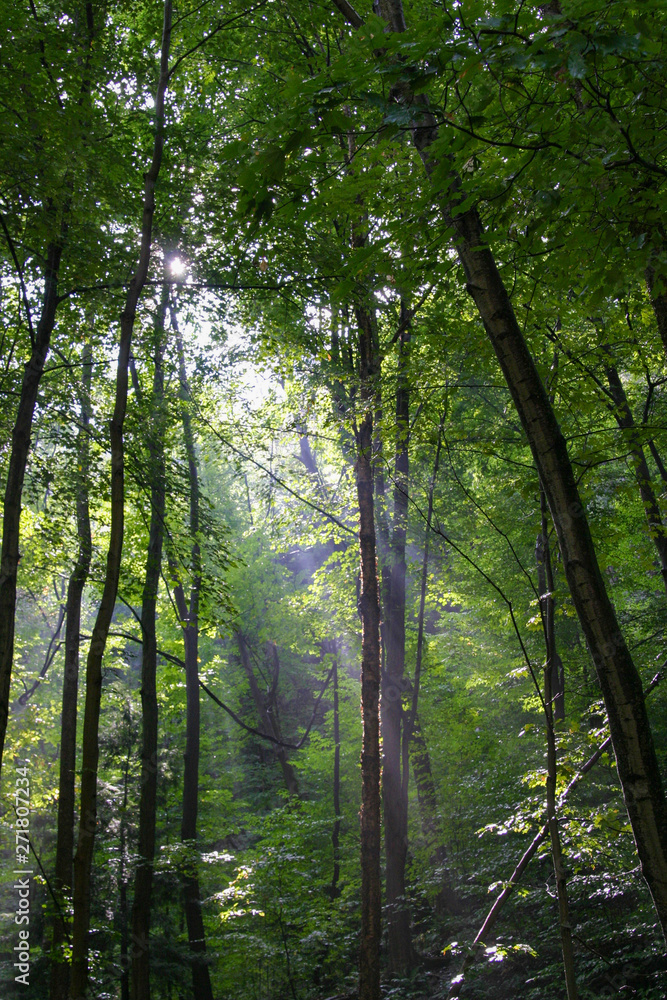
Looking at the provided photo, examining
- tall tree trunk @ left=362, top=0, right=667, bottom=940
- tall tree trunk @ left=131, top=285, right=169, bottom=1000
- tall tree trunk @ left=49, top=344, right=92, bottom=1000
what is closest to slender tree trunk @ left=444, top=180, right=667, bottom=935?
tall tree trunk @ left=362, top=0, right=667, bottom=940

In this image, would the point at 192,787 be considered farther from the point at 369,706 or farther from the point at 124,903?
the point at 369,706

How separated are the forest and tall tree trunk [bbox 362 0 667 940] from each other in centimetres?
1

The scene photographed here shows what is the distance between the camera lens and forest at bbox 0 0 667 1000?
2.27m

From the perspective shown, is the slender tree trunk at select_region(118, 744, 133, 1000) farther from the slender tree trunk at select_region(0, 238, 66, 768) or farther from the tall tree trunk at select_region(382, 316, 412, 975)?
the slender tree trunk at select_region(0, 238, 66, 768)

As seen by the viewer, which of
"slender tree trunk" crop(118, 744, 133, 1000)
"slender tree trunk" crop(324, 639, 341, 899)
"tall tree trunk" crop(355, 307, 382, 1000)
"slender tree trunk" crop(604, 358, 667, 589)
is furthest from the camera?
"slender tree trunk" crop(324, 639, 341, 899)

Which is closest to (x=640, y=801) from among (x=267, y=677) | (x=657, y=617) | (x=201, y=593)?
(x=201, y=593)

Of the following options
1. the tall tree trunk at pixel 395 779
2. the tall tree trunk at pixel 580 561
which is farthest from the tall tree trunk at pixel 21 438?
the tall tree trunk at pixel 395 779

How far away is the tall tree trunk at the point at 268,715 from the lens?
17.3m

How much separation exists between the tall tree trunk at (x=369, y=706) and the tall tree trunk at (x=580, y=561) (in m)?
3.08

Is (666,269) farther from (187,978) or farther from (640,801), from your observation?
(187,978)

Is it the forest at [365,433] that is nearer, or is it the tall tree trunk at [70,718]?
the forest at [365,433]

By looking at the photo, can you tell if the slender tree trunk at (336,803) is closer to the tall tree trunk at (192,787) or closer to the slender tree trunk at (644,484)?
the tall tree trunk at (192,787)

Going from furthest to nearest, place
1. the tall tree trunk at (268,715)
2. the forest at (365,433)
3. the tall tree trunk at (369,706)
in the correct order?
1. the tall tree trunk at (268,715)
2. the tall tree trunk at (369,706)
3. the forest at (365,433)

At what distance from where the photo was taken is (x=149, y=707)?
9.68 m
